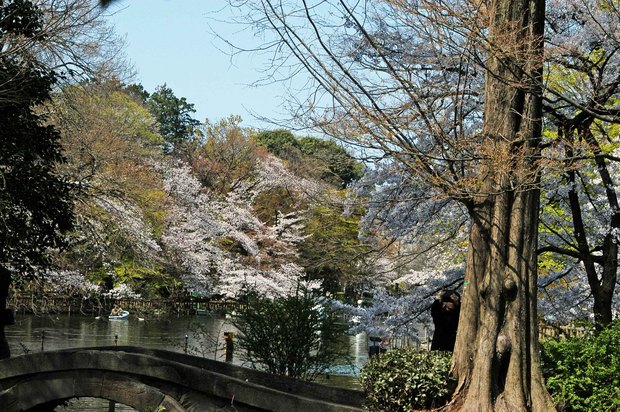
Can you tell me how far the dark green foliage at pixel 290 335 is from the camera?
42.1 feet

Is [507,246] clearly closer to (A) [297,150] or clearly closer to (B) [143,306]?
(B) [143,306]

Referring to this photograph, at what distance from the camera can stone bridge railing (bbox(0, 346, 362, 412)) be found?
31.6ft

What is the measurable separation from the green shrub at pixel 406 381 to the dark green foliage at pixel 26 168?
7.88m

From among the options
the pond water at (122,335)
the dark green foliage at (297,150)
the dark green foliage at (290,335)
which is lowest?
the dark green foliage at (290,335)

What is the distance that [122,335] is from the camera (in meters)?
32.2

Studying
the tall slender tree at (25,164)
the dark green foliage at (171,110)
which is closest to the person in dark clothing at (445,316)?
the tall slender tree at (25,164)

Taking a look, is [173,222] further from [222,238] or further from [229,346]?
[229,346]

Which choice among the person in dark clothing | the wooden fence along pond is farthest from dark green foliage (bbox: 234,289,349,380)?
the wooden fence along pond

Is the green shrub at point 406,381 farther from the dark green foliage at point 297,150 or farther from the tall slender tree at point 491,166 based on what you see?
the dark green foliage at point 297,150

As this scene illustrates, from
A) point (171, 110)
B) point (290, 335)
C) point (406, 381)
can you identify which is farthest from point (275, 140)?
point (406, 381)

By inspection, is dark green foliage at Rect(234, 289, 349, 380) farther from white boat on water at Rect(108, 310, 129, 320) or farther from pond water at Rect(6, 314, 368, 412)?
white boat on water at Rect(108, 310, 129, 320)

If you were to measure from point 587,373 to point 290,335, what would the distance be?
16.7 feet

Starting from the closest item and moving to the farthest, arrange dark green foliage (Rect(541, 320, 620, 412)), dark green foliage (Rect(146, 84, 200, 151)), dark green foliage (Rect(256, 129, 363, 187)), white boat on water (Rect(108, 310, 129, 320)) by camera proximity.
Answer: dark green foliage (Rect(541, 320, 620, 412))
white boat on water (Rect(108, 310, 129, 320))
dark green foliage (Rect(256, 129, 363, 187))
dark green foliage (Rect(146, 84, 200, 151))

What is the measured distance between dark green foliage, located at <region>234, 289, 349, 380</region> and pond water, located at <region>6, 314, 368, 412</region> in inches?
343
